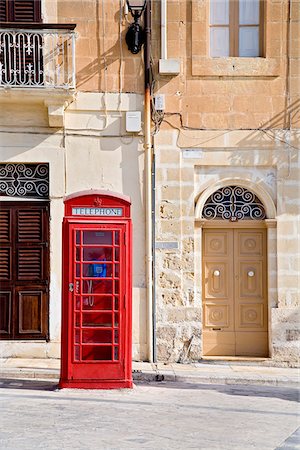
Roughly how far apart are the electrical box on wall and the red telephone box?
3077 millimetres

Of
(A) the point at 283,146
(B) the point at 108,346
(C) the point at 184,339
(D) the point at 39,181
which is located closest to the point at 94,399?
(B) the point at 108,346

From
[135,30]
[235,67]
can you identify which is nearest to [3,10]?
[135,30]

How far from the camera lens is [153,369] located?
12336mm

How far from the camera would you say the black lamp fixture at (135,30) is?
43.3 ft

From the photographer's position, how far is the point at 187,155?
1338 cm

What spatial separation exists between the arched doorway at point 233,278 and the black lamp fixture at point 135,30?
2601 millimetres

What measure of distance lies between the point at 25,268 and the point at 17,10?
13.3ft

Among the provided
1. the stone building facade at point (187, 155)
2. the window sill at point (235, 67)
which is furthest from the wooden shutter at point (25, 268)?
the window sill at point (235, 67)

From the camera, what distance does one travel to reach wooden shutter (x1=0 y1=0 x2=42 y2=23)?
1333 centimetres

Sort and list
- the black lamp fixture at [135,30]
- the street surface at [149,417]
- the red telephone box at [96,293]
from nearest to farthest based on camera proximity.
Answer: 1. the street surface at [149,417]
2. the red telephone box at [96,293]
3. the black lamp fixture at [135,30]

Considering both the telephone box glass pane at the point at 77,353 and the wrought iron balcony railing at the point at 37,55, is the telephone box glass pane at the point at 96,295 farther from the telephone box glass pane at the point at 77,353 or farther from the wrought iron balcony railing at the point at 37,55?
the wrought iron balcony railing at the point at 37,55

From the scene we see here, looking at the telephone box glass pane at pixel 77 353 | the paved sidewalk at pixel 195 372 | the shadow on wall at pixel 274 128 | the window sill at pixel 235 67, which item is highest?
the window sill at pixel 235 67

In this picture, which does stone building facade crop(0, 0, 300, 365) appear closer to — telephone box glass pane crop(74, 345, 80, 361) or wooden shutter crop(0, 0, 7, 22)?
wooden shutter crop(0, 0, 7, 22)

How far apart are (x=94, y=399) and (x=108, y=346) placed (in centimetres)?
77
